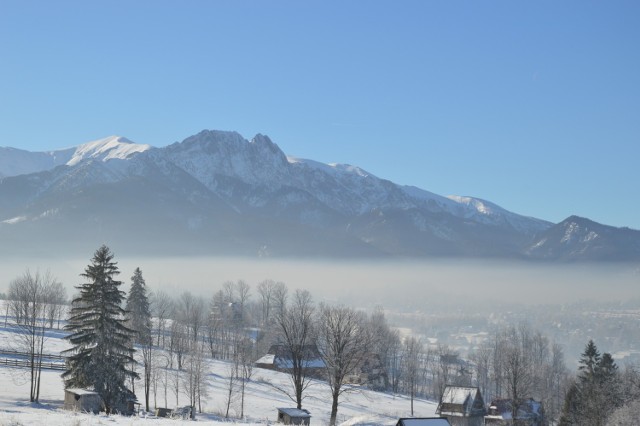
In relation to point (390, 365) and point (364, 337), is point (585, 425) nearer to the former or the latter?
point (364, 337)

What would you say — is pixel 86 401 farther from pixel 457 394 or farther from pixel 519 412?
pixel 519 412

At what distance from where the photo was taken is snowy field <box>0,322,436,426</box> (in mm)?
33156

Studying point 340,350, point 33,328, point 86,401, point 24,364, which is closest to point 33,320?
point 33,328

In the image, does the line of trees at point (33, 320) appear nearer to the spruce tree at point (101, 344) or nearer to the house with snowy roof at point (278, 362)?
the spruce tree at point (101, 344)

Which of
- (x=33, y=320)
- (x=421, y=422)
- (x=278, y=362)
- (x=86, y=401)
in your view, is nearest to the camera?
(x=421, y=422)

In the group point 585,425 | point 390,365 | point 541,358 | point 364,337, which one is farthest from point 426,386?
point 364,337

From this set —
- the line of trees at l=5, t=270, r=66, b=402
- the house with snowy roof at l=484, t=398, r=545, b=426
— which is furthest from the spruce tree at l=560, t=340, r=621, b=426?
the line of trees at l=5, t=270, r=66, b=402

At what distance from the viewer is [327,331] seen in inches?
2384

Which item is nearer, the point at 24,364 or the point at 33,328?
the point at 33,328

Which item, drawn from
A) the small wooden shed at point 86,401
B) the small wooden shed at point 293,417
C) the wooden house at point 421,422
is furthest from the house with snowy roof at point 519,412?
the wooden house at point 421,422

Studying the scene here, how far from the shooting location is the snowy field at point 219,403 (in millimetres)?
33156

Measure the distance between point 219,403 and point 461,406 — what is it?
3414cm

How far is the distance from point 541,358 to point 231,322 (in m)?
67.8

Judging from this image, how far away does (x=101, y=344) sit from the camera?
166 ft
